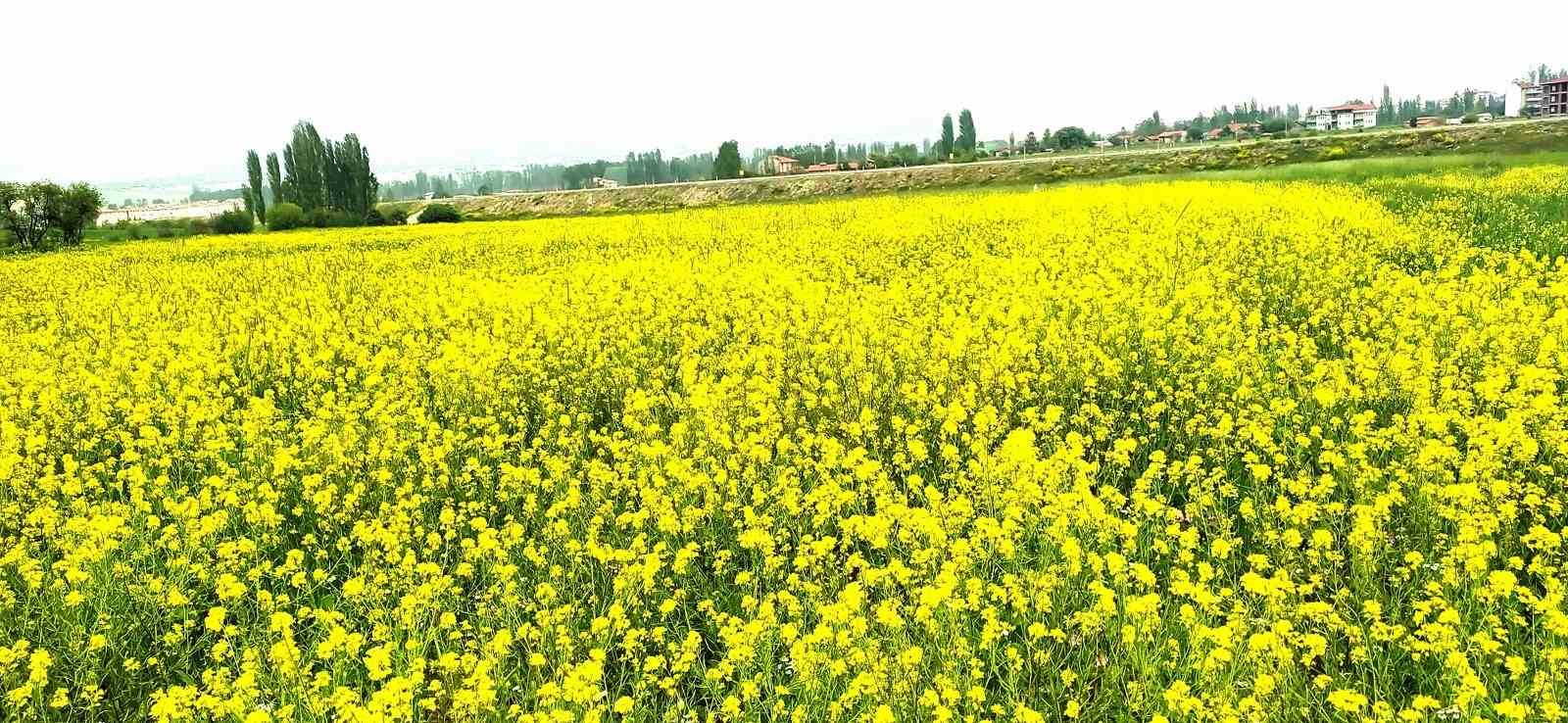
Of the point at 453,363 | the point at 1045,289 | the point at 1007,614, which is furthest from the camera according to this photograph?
the point at 1045,289

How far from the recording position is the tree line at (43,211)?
1484 inches

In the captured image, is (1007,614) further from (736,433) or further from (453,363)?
(453,363)

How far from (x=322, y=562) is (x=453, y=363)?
9.76 feet

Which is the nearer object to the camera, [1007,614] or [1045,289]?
[1007,614]

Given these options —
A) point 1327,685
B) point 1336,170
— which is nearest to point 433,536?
point 1327,685

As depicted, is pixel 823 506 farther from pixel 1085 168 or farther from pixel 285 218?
pixel 1085 168

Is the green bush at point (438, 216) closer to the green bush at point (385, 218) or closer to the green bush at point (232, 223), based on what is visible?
the green bush at point (385, 218)

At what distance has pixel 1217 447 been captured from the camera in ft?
16.7

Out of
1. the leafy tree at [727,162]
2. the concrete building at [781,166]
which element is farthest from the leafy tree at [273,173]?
the concrete building at [781,166]

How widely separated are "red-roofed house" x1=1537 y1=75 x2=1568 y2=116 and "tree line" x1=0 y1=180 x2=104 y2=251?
6991 inches

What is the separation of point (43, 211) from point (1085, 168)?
6042 centimetres

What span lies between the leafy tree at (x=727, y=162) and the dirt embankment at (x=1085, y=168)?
20.5 meters

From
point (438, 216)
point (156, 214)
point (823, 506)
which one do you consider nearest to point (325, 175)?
point (438, 216)

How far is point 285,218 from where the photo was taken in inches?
1935
